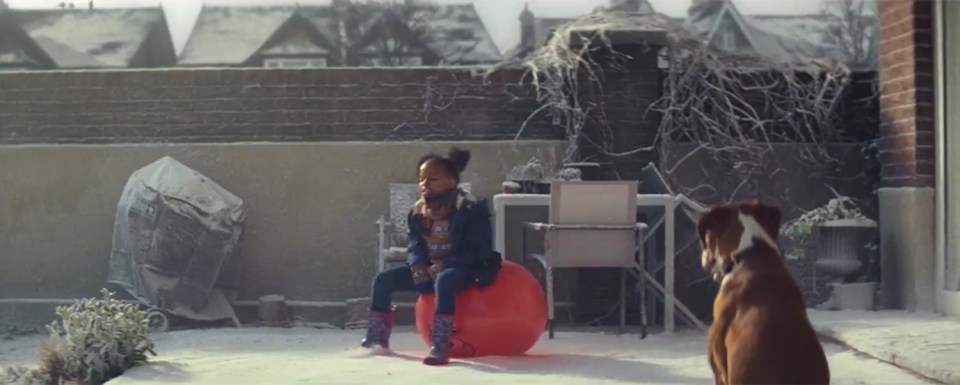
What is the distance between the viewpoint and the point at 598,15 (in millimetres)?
8406

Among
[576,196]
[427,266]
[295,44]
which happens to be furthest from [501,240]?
[295,44]

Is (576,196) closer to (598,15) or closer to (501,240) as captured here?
(501,240)

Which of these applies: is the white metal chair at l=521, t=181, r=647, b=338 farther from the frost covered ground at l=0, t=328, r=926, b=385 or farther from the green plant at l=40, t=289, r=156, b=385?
the green plant at l=40, t=289, r=156, b=385

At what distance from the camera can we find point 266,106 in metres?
8.48

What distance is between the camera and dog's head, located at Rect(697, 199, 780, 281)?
403cm

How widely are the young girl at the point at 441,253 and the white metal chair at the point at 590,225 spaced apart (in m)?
0.94

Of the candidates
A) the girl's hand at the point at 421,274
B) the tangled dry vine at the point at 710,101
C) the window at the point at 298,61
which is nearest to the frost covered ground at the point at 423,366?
the girl's hand at the point at 421,274

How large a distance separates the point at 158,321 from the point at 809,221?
13.5ft

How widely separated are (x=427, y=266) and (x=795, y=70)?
3573 millimetres

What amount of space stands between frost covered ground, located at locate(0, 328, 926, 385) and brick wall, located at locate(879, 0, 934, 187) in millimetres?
1742

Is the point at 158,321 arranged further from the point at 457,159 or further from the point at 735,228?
the point at 735,228

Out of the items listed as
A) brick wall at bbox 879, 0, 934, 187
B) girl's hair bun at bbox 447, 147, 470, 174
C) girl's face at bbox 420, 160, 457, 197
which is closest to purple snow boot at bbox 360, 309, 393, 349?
girl's face at bbox 420, 160, 457, 197

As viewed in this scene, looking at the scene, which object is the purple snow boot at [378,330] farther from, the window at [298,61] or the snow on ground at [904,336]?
the window at [298,61]

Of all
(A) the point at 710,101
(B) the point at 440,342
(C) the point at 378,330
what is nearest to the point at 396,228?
(C) the point at 378,330
